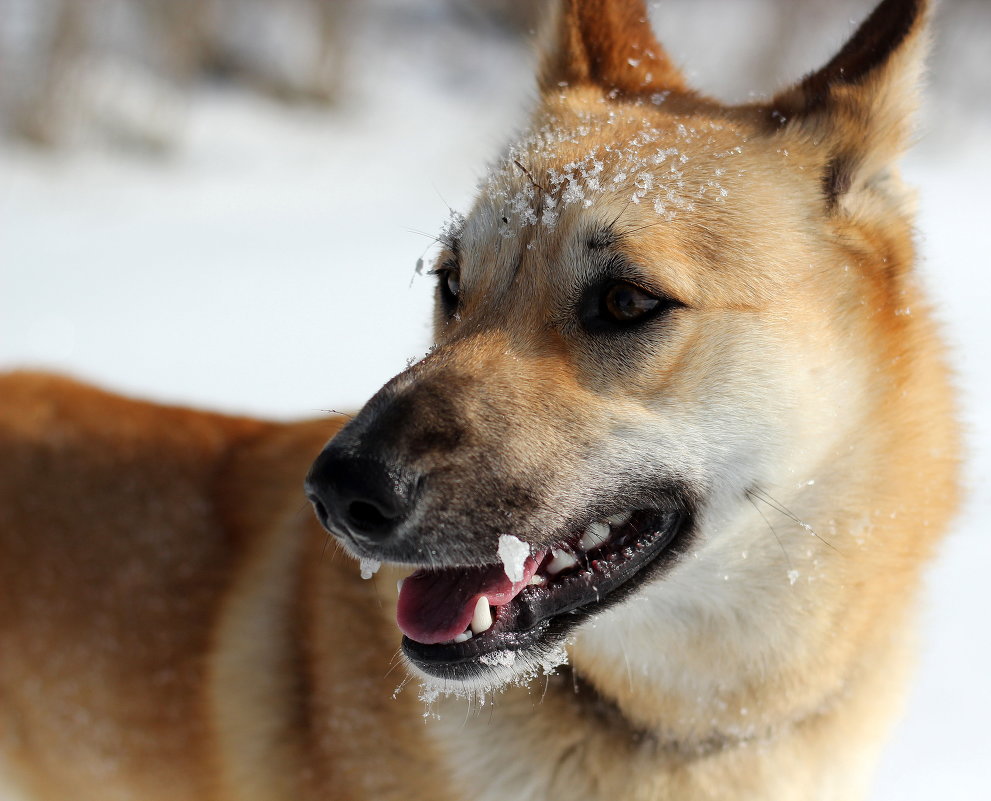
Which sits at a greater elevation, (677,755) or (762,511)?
(762,511)

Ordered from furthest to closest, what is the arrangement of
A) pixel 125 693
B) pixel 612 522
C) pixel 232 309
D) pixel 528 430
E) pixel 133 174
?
pixel 133 174, pixel 232 309, pixel 125 693, pixel 612 522, pixel 528 430

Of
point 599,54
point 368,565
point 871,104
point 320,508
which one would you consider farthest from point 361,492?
point 599,54

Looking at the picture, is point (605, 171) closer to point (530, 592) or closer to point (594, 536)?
point (594, 536)

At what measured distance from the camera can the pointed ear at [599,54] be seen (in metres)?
2.46

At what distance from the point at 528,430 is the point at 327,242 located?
6415 mm

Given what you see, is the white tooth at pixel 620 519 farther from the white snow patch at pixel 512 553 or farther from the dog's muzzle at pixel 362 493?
the dog's muzzle at pixel 362 493

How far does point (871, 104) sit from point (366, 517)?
1392mm

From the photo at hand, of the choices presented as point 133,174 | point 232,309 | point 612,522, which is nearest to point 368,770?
point 612,522

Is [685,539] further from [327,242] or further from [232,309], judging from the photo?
[327,242]

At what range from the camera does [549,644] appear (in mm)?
1750

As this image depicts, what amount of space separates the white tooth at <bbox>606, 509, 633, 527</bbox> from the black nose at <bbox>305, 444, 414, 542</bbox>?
0.42m

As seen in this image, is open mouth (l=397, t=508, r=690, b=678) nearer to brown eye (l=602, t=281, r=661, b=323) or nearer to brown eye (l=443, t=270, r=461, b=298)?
brown eye (l=602, t=281, r=661, b=323)

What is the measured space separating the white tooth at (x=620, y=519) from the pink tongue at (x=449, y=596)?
150 mm

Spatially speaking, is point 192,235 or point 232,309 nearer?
point 232,309
